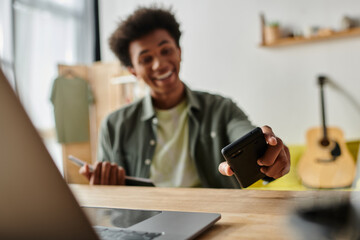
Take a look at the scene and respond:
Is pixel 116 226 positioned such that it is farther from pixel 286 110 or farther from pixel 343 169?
pixel 286 110

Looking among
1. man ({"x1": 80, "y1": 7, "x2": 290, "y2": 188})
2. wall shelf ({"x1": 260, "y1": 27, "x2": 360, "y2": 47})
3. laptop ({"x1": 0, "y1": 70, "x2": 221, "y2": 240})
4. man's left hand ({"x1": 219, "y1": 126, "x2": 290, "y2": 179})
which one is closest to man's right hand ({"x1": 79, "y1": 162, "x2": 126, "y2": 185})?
man ({"x1": 80, "y1": 7, "x2": 290, "y2": 188})

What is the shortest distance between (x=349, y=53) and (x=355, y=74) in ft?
0.45

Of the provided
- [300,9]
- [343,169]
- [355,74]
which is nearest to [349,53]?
[355,74]

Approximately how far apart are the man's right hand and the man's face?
217 mm

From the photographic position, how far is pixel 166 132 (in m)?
0.93

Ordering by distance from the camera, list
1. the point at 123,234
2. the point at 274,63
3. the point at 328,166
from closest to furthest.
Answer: the point at 123,234 < the point at 328,166 < the point at 274,63

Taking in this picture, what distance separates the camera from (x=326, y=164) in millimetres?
2018

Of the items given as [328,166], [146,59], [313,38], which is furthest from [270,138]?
[313,38]

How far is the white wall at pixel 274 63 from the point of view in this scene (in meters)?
2.39

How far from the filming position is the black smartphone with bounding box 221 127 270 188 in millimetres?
453

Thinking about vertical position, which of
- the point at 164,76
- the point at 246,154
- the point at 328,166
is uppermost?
the point at 164,76

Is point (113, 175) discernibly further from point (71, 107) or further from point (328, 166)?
point (71, 107)

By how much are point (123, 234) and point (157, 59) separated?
1.76 feet

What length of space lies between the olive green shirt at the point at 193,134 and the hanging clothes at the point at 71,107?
63.7 inches
